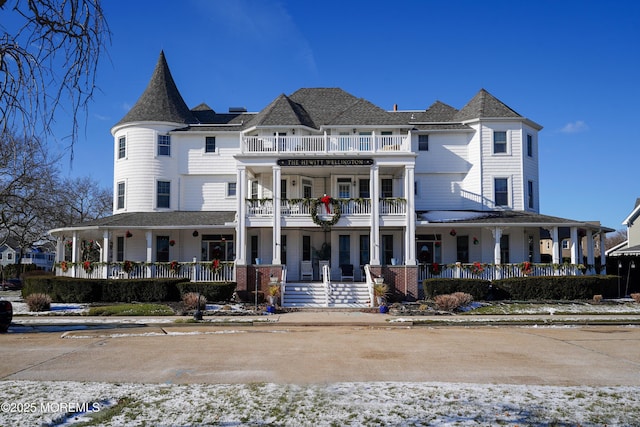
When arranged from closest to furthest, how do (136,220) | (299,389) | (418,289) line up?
(299,389), (418,289), (136,220)

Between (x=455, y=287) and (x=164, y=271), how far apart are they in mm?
14234

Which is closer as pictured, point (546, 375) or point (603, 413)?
point (603, 413)

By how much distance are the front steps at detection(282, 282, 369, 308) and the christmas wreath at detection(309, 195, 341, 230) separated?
2904 mm

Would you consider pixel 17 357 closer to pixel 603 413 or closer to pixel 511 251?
pixel 603 413

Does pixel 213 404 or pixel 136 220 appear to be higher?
pixel 136 220

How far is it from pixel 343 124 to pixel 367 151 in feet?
11.6

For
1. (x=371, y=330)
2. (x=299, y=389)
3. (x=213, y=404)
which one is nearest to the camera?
(x=213, y=404)

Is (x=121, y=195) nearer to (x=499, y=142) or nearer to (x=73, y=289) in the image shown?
(x=73, y=289)

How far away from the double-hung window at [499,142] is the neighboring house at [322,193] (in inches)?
2.4

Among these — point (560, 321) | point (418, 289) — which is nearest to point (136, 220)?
point (418, 289)

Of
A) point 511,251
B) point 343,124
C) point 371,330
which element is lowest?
point 371,330

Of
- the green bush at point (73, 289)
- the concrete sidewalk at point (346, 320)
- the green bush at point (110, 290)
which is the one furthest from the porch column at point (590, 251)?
the green bush at point (73, 289)

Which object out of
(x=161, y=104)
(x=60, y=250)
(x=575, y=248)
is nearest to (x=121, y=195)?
(x=60, y=250)

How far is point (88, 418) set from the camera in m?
7.80
